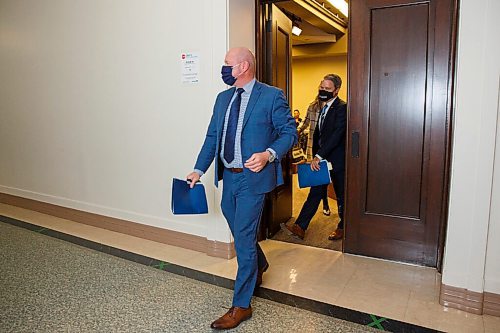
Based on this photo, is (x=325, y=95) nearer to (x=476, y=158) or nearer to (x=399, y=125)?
(x=399, y=125)

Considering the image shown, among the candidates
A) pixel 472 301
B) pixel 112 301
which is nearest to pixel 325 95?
pixel 472 301

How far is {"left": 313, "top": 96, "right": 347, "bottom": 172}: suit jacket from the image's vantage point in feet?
11.6

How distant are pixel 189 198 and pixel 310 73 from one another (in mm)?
7443

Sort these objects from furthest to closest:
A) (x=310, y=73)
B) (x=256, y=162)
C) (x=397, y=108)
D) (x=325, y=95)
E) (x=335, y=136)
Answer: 1. (x=310, y=73)
2. (x=325, y=95)
3. (x=335, y=136)
4. (x=397, y=108)
5. (x=256, y=162)

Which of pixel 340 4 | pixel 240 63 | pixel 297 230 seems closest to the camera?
pixel 240 63

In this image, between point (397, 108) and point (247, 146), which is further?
point (397, 108)

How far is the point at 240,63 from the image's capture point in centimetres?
223

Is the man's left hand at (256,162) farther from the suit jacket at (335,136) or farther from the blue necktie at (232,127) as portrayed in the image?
the suit jacket at (335,136)

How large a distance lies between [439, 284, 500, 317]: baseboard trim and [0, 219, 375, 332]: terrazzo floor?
0.62 m

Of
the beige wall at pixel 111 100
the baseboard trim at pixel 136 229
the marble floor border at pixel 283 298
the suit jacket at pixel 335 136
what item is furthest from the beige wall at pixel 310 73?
the marble floor border at pixel 283 298

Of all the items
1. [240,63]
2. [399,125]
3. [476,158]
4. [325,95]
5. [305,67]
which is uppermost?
[305,67]

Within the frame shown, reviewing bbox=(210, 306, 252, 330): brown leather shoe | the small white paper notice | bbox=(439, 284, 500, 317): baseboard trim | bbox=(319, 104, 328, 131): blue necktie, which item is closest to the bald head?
the small white paper notice

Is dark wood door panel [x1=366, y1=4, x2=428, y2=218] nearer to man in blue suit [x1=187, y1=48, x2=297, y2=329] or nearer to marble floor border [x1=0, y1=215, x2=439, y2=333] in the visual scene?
marble floor border [x1=0, y1=215, x2=439, y2=333]

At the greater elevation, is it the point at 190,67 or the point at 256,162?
the point at 190,67
